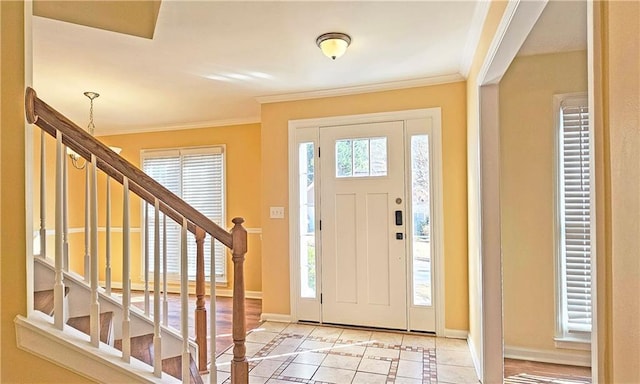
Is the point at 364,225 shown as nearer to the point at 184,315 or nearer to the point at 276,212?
the point at 276,212

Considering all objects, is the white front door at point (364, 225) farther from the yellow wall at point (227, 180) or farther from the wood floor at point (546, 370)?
the yellow wall at point (227, 180)

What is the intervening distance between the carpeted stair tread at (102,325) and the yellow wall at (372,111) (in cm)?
192

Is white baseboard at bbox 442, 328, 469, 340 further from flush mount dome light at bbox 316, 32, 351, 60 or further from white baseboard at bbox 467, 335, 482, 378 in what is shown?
flush mount dome light at bbox 316, 32, 351, 60

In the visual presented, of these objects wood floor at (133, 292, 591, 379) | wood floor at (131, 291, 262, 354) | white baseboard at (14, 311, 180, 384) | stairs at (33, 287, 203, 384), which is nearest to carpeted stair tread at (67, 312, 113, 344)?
stairs at (33, 287, 203, 384)

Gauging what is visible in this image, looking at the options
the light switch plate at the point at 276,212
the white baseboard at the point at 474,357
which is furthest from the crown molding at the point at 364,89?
the white baseboard at the point at 474,357

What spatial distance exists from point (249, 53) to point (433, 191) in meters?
2.02

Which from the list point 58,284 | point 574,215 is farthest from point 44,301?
point 574,215

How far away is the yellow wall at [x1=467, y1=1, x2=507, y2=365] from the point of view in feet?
6.73

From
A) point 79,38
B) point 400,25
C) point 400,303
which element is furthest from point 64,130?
point 400,303

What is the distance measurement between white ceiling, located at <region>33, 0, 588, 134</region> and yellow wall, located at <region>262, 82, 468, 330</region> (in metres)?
0.13

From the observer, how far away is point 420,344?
316 centimetres

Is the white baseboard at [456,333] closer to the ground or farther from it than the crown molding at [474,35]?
closer to the ground

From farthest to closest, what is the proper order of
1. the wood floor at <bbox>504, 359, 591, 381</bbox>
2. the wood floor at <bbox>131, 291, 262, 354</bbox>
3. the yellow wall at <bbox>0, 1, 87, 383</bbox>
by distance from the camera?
the wood floor at <bbox>131, 291, 262, 354</bbox> → the wood floor at <bbox>504, 359, 591, 381</bbox> → the yellow wall at <bbox>0, 1, 87, 383</bbox>

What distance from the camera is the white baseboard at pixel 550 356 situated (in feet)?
9.22
